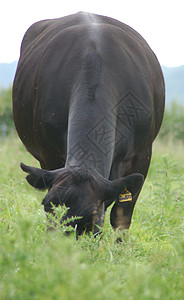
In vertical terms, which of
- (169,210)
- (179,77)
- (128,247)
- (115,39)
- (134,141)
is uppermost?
(115,39)

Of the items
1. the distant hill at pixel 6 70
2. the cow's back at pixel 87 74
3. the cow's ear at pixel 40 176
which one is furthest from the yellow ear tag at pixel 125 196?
the distant hill at pixel 6 70

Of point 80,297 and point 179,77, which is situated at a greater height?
point 80,297

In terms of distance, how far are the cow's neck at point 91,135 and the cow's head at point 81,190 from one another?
5.7 inches

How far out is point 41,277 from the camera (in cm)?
204

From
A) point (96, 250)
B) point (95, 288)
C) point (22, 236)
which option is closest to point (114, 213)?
point (96, 250)

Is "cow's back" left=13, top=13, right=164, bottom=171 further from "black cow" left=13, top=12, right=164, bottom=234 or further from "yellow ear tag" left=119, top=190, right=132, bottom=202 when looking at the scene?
"yellow ear tag" left=119, top=190, right=132, bottom=202

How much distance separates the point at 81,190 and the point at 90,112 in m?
0.69

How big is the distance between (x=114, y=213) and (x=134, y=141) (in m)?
0.73

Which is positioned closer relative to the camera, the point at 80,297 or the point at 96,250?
the point at 80,297

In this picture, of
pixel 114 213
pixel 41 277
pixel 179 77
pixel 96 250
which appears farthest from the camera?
pixel 179 77

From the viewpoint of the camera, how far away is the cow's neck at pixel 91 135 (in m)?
3.04

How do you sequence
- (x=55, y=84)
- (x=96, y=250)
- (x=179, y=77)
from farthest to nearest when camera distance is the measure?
1. (x=179, y=77)
2. (x=55, y=84)
3. (x=96, y=250)

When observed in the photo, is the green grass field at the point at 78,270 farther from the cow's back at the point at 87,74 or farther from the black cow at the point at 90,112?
the cow's back at the point at 87,74

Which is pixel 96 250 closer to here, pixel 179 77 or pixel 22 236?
pixel 22 236
